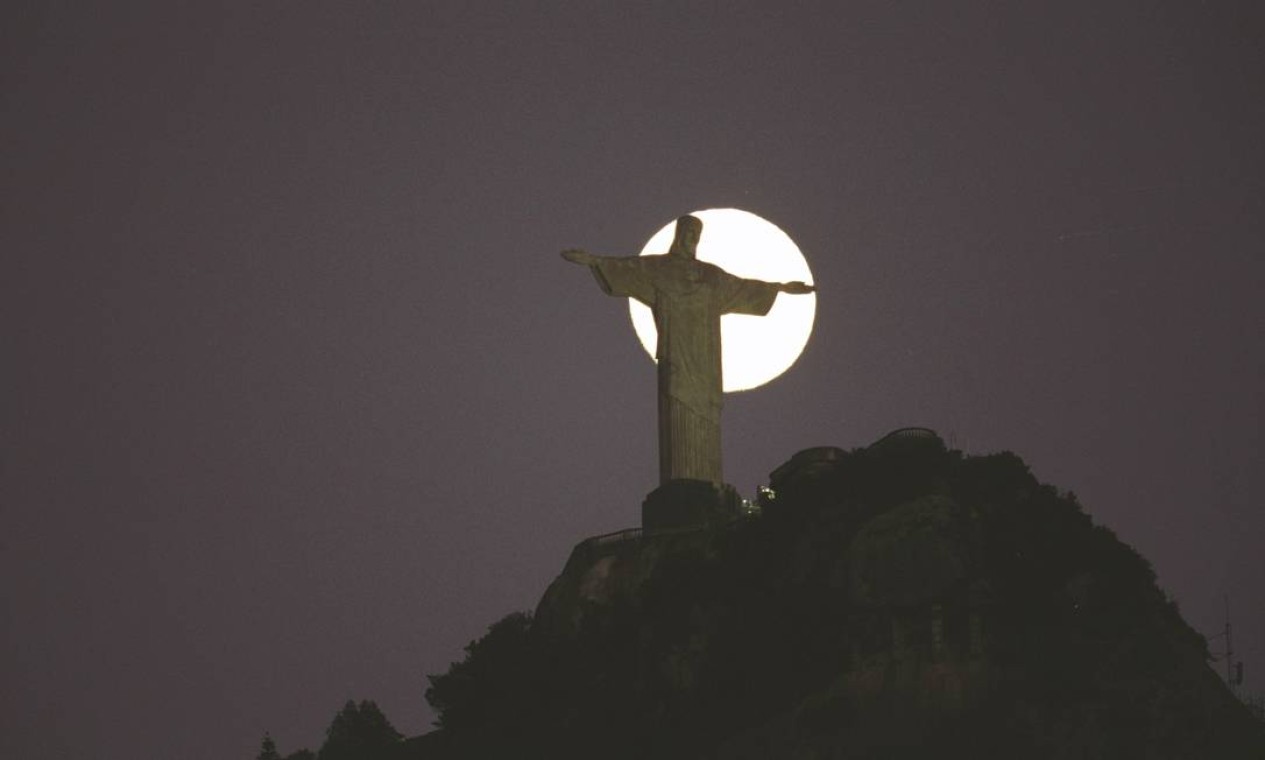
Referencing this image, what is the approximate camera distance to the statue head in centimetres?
6378

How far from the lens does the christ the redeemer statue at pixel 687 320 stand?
62094 mm

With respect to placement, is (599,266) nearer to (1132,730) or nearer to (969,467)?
(969,467)

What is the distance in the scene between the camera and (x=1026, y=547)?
52.9 meters

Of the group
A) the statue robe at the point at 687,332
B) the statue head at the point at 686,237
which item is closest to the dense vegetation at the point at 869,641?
the statue robe at the point at 687,332

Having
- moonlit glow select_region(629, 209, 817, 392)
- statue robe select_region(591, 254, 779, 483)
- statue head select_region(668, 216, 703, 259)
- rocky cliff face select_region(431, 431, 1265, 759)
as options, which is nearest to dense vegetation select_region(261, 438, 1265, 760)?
rocky cliff face select_region(431, 431, 1265, 759)

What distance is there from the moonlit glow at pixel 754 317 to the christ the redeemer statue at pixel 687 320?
0.42m

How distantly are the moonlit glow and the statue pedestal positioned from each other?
3899mm

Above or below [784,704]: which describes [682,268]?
above

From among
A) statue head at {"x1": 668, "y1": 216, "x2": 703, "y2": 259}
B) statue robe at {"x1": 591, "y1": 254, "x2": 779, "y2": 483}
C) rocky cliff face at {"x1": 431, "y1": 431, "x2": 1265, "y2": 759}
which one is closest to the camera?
rocky cliff face at {"x1": 431, "y1": 431, "x2": 1265, "y2": 759}

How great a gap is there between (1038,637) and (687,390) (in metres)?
14.4

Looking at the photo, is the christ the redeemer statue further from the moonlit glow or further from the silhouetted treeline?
the silhouetted treeline

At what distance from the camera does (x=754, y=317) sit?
6412cm

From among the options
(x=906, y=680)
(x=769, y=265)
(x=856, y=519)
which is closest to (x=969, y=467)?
(x=856, y=519)

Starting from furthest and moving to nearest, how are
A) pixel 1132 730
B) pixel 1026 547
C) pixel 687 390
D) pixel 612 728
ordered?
pixel 687 390 < pixel 612 728 < pixel 1026 547 < pixel 1132 730
